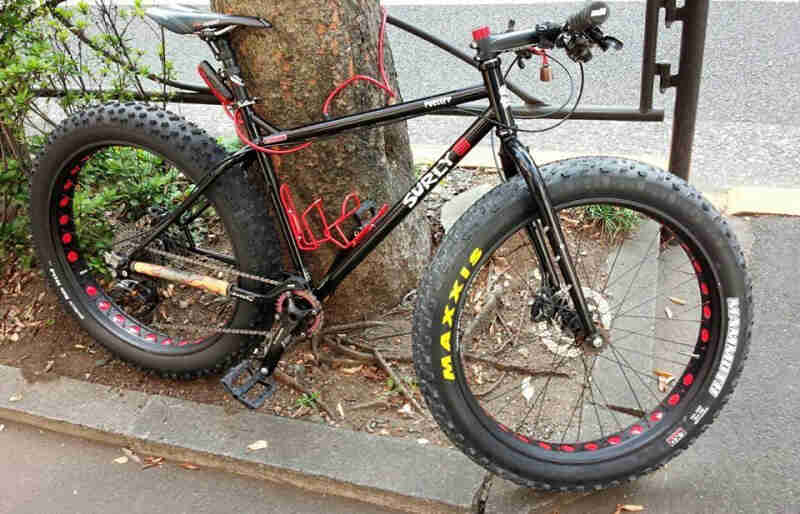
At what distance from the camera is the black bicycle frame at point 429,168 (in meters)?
2.43

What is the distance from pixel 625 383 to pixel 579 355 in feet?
0.71

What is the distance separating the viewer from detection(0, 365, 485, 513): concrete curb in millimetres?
2775

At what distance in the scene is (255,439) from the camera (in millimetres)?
3029

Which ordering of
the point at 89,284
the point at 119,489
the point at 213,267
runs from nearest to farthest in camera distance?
the point at 119,489 → the point at 213,267 → the point at 89,284

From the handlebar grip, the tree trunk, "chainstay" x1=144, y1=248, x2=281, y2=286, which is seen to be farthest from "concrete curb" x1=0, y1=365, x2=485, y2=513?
the handlebar grip

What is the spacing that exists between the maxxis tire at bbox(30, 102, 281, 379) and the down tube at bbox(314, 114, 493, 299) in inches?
9.3

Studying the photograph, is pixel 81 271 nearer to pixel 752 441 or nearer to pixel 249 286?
pixel 249 286

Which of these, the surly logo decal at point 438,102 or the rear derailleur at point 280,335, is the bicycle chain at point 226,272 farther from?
the surly logo decal at point 438,102

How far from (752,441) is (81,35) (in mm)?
3391

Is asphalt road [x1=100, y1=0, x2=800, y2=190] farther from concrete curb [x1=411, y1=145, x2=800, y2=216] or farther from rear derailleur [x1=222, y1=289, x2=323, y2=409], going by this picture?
rear derailleur [x1=222, y1=289, x2=323, y2=409]

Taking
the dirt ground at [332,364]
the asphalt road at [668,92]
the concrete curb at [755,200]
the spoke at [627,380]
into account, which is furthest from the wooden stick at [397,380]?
the asphalt road at [668,92]

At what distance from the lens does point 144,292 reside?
11.0 feet

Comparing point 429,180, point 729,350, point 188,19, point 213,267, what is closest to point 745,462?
point 729,350

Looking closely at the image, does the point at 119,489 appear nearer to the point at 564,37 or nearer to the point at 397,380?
the point at 397,380
